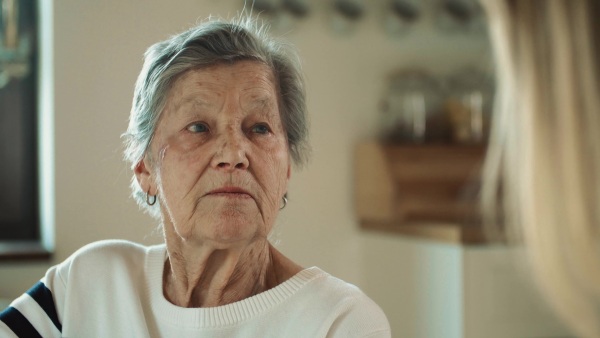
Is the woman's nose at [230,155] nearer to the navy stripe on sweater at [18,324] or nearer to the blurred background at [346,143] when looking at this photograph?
the blurred background at [346,143]

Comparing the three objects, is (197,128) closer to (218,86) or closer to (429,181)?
(218,86)

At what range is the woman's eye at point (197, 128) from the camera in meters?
0.60

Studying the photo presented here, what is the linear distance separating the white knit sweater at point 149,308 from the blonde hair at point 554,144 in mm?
260

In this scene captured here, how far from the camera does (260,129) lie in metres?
0.62

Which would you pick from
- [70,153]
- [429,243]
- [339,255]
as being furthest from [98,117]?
[429,243]

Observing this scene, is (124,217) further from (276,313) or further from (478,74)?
(478,74)

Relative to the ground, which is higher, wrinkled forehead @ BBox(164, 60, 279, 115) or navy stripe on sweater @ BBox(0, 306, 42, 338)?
wrinkled forehead @ BBox(164, 60, 279, 115)

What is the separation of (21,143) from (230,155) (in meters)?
0.36

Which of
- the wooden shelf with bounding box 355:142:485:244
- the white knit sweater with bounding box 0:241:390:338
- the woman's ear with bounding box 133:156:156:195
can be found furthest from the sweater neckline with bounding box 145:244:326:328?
the wooden shelf with bounding box 355:142:485:244

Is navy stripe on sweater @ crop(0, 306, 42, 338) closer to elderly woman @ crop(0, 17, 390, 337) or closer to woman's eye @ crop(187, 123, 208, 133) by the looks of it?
elderly woman @ crop(0, 17, 390, 337)

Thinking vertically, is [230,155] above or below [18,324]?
above

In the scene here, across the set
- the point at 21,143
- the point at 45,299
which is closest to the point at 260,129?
the point at 45,299

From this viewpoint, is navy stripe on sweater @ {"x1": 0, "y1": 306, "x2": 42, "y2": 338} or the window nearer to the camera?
navy stripe on sweater @ {"x1": 0, "y1": 306, "x2": 42, "y2": 338}

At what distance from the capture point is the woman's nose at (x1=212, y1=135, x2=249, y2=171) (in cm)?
59
